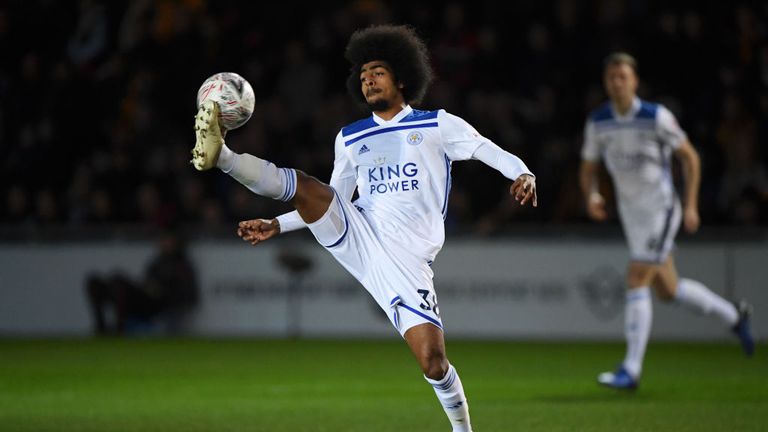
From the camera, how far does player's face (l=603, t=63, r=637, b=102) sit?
10.6 metres

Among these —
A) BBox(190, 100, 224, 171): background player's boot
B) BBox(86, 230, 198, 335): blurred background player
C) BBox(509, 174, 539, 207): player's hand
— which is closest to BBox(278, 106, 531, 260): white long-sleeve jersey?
BBox(509, 174, 539, 207): player's hand

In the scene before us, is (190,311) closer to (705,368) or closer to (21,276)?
(21,276)

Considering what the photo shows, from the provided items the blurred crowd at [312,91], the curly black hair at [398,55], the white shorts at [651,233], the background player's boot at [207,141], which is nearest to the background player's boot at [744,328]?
the white shorts at [651,233]

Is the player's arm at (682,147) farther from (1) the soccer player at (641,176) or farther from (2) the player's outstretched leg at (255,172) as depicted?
(2) the player's outstretched leg at (255,172)

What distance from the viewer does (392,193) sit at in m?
7.18

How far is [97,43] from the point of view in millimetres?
19234

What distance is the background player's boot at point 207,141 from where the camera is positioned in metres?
6.43

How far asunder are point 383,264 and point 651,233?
4259 mm

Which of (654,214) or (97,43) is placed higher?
(97,43)

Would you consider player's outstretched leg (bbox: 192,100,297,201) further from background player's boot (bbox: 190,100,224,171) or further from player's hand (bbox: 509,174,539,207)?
player's hand (bbox: 509,174,539,207)

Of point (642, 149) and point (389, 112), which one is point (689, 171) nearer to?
point (642, 149)

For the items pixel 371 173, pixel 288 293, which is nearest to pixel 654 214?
pixel 371 173

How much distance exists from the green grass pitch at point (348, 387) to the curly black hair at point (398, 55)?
213 cm

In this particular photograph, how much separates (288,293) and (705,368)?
234 inches
